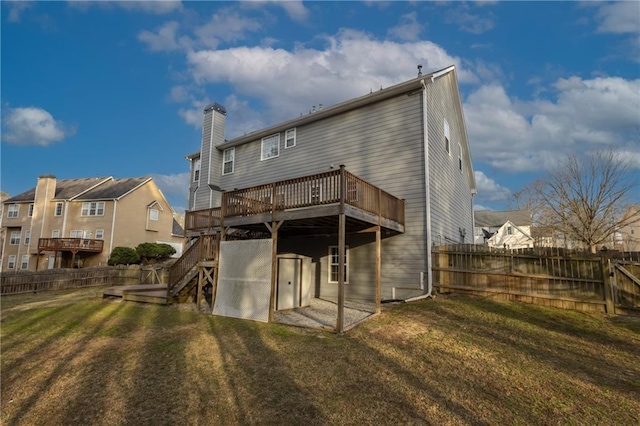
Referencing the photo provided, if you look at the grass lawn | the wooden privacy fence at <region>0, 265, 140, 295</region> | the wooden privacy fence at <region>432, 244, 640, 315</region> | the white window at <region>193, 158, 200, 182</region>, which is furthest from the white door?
the wooden privacy fence at <region>0, 265, 140, 295</region>

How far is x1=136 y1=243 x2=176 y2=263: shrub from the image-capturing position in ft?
99.0

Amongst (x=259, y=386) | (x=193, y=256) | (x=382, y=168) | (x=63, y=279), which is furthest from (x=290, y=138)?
(x=63, y=279)

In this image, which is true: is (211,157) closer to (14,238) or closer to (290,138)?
(290,138)

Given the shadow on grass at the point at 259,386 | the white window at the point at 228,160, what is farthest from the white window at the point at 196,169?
the shadow on grass at the point at 259,386

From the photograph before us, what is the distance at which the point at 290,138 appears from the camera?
15.6 meters

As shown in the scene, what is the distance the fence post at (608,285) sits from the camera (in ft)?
28.9

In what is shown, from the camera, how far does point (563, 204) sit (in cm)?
2197

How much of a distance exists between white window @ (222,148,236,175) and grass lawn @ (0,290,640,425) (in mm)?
10292

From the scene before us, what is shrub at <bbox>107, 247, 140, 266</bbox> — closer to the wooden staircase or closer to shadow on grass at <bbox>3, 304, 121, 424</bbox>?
shadow on grass at <bbox>3, 304, 121, 424</bbox>

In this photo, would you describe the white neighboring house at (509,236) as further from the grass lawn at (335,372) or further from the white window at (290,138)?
the grass lawn at (335,372)

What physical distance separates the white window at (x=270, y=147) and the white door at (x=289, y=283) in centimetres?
681

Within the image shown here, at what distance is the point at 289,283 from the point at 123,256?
24.4 m

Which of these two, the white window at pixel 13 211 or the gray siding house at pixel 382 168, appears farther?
the white window at pixel 13 211

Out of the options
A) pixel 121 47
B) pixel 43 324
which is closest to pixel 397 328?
pixel 43 324
